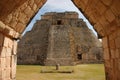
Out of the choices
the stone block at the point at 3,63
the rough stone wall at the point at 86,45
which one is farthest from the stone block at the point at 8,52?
the rough stone wall at the point at 86,45

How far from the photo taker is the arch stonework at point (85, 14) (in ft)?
15.4

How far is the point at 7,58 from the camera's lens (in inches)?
232

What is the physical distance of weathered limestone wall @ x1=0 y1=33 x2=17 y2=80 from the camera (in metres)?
5.38

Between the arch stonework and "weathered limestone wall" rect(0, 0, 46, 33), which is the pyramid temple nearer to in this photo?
the arch stonework

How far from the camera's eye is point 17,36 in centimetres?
632

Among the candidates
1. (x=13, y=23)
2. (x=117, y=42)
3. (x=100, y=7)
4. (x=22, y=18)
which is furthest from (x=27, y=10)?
(x=117, y=42)

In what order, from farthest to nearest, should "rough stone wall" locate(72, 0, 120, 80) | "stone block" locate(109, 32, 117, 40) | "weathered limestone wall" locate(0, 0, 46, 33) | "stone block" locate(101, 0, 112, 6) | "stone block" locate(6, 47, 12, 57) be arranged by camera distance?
"stone block" locate(6, 47, 12, 57) < "stone block" locate(109, 32, 117, 40) < "weathered limestone wall" locate(0, 0, 46, 33) < "rough stone wall" locate(72, 0, 120, 80) < "stone block" locate(101, 0, 112, 6)

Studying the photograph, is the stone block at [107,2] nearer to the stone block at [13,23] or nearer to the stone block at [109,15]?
the stone block at [109,15]

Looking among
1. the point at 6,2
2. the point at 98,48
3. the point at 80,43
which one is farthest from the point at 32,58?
the point at 6,2

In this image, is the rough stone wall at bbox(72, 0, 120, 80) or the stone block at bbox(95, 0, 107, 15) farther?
the stone block at bbox(95, 0, 107, 15)

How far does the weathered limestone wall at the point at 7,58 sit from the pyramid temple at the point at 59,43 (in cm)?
1877

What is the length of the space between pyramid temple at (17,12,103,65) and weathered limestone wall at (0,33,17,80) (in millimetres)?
18767

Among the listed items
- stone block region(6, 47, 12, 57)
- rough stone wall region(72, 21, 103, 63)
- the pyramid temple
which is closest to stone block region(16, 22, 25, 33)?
stone block region(6, 47, 12, 57)

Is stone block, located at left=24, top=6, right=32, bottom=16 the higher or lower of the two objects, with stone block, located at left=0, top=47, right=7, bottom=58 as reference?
higher
